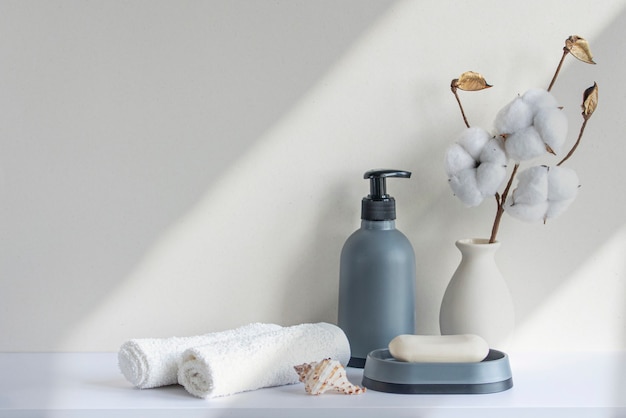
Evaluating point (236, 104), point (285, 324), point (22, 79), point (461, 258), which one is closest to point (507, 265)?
point (461, 258)

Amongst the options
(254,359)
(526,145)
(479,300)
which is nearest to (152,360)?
(254,359)

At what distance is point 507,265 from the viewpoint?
114 centimetres

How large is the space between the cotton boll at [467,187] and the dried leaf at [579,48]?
0.20 metres

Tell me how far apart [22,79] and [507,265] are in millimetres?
680

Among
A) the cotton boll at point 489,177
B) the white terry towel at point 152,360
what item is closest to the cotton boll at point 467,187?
the cotton boll at point 489,177

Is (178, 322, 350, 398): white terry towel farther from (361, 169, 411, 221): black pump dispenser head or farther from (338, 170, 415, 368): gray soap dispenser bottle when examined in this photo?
(361, 169, 411, 221): black pump dispenser head

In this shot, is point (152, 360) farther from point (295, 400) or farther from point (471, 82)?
point (471, 82)

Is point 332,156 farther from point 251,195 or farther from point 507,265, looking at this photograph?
point 507,265

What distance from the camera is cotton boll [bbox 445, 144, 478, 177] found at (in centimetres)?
105

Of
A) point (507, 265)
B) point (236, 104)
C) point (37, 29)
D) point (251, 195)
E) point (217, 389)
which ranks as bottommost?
point (217, 389)

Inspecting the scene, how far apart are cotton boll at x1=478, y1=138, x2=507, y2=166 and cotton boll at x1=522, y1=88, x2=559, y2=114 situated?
58mm

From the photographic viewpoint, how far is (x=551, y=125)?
1016 millimetres

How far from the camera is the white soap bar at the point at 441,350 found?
896mm

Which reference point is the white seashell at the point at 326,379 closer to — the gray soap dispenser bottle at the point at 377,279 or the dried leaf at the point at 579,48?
the gray soap dispenser bottle at the point at 377,279
